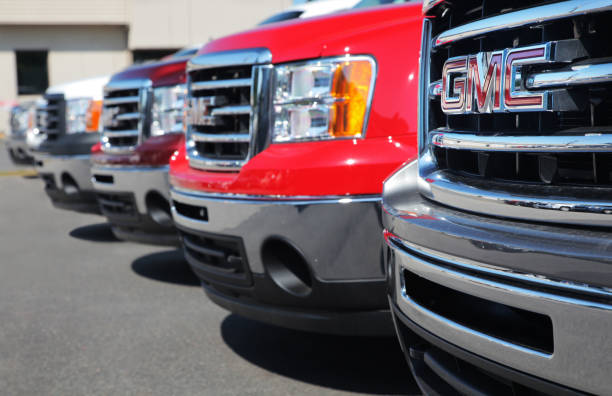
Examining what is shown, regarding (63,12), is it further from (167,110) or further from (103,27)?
(167,110)

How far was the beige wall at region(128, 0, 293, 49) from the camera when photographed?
29.3m

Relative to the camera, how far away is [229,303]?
3439 mm

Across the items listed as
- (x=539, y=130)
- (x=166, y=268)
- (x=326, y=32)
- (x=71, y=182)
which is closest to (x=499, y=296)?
(x=539, y=130)

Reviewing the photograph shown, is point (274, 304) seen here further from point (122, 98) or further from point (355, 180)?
point (122, 98)

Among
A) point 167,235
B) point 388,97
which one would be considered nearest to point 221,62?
point 388,97

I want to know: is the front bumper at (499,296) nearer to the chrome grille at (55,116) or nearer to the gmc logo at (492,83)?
the gmc logo at (492,83)

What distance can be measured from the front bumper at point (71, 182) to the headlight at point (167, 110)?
1.51 m

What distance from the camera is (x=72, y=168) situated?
259 inches

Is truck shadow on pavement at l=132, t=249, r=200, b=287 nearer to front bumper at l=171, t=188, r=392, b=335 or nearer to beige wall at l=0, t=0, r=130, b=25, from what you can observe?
front bumper at l=171, t=188, r=392, b=335

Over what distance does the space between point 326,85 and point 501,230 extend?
1437mm

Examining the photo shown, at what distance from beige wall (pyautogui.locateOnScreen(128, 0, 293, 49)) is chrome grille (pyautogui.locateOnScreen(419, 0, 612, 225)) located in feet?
91.1

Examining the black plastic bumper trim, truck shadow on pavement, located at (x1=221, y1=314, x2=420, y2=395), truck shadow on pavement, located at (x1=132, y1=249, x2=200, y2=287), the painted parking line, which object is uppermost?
the black plastic bumper trim

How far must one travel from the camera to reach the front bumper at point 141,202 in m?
5.00

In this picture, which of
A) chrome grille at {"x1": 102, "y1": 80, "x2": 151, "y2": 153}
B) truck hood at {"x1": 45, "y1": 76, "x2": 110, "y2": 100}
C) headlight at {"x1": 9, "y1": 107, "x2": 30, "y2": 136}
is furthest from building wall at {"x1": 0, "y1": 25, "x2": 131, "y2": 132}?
chrome grille at {"x1": 102, "y1": 80, "x2": 151, "y2": 153}
